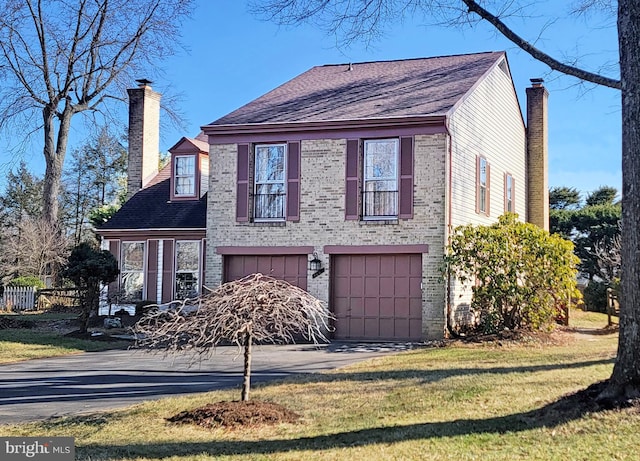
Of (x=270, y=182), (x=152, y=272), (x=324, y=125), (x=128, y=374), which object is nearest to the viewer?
(x=128, y=374)

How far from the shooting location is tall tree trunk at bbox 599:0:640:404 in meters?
8.19

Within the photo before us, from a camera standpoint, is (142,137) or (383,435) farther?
(142,137)

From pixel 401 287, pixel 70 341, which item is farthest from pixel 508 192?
pixel 70 341

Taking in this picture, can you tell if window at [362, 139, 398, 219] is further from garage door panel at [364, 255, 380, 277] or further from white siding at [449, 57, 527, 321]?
white siding at [449, 57, 527, 321]

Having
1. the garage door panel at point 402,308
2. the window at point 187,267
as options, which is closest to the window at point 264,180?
the garage door panel at point 402,308

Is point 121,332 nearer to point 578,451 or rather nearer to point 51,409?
point 51,409

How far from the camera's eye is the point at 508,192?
81.0 feet

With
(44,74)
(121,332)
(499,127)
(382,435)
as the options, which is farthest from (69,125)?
(382,435)

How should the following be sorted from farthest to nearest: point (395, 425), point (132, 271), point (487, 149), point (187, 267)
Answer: point (132, 271)
point (187, 267)
point (487, 149)
point (395, 425)

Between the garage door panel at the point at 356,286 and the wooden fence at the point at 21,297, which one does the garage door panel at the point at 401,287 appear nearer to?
the garage door panel at the point at 356,286

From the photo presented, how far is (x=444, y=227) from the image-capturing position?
18.6 m

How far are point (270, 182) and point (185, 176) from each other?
602 centimetres

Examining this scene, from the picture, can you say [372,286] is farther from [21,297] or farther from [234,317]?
[21,297]

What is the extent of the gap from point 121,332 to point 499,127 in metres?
13.9
